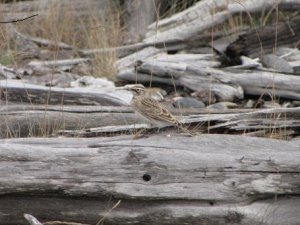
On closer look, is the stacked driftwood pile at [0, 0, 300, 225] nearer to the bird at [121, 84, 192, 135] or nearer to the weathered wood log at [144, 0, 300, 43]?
the bird at [121, 84, 192, 135]

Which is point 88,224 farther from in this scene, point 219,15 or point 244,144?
point 219,15

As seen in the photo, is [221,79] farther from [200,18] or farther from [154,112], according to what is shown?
[154,112]

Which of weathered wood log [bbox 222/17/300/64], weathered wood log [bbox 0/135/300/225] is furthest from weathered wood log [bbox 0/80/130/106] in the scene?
weathered wood log [bbox 0/135/300/225]

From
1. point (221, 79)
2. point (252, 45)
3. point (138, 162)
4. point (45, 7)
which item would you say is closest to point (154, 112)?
point (138, 162)

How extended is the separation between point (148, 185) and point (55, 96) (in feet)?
9.60

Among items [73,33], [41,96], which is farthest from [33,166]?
[73,33]

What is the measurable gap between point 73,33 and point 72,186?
7.12 metres

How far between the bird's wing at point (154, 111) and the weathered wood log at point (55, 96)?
1.73 meters

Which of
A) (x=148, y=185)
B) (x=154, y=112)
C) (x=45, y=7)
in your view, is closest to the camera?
(x=148, y=185)

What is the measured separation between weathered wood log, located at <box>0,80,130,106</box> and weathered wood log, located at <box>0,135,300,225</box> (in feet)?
8.12

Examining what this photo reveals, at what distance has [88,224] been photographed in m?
5.32

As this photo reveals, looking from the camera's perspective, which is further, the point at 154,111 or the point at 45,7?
the point at 45,7

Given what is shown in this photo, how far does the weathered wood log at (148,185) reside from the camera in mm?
5238

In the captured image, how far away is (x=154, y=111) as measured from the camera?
230 inches
